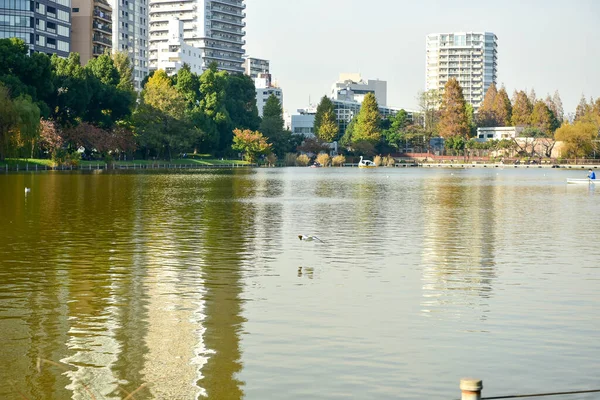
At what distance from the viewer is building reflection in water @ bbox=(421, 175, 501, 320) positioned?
16.4 metres

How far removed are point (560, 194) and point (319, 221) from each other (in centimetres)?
3085

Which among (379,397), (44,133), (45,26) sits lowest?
(379,397)

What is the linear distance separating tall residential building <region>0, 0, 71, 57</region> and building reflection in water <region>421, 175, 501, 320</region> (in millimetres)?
106855

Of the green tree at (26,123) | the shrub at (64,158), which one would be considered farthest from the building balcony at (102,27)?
the green tree at (26,123)

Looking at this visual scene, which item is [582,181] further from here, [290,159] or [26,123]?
[290,159]

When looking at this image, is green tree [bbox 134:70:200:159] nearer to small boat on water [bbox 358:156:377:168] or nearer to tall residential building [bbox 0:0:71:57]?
tall residential building [bbox 0:0:71:57]

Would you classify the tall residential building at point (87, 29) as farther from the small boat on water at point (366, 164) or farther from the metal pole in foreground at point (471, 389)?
the metal pole in foreground at point (471, 389)

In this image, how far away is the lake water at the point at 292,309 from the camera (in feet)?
36.2

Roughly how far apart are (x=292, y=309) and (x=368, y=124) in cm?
17247

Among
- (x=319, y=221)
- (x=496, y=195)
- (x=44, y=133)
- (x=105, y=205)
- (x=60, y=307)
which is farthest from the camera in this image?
(x=44, y=133)

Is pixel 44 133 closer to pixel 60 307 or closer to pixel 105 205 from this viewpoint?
pixel 105 205

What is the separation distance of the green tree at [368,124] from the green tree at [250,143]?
113 ft

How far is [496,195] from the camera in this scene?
192ft

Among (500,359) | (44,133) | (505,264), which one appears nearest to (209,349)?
(500,359)
